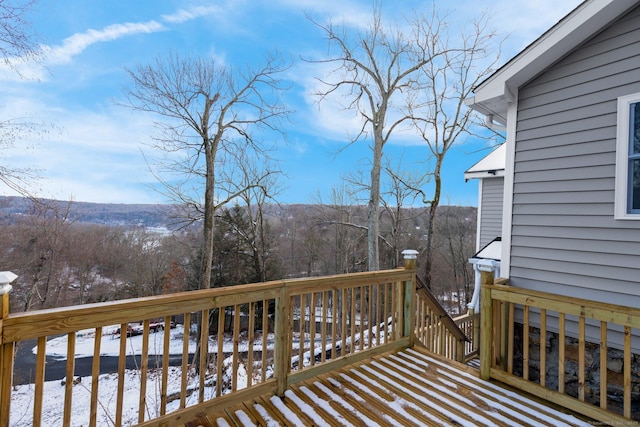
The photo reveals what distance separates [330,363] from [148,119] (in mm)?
10038

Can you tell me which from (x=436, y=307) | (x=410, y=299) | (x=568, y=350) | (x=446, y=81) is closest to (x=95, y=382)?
(x=410, y=299)

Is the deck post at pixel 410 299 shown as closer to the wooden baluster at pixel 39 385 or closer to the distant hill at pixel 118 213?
the wooden baluster at pixel 39 385

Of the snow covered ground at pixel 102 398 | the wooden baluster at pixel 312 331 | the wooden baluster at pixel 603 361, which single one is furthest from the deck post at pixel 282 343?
the snow covered ground at pixel 102 398

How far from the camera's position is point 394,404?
234cm

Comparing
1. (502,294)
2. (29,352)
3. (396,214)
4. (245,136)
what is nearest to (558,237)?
(502,294)

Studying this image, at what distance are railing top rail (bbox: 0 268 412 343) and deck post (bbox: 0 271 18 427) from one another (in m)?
0.04

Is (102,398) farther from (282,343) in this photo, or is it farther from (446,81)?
(446,81)

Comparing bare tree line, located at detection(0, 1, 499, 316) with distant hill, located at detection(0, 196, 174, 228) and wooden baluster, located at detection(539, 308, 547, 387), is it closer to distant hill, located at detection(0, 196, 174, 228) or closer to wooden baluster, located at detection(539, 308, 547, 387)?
distant hill, located at detection(0, 196, 174, 228)

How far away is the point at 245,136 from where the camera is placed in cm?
1151

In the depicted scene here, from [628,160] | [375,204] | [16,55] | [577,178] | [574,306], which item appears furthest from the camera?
[375,204]

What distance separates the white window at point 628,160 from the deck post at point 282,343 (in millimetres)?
3383

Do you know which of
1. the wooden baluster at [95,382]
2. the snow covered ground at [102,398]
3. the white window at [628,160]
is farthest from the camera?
the snow covered ground at [102,398]

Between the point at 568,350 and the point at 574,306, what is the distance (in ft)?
5.21

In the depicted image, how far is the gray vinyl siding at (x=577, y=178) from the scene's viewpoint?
9.82 feet
